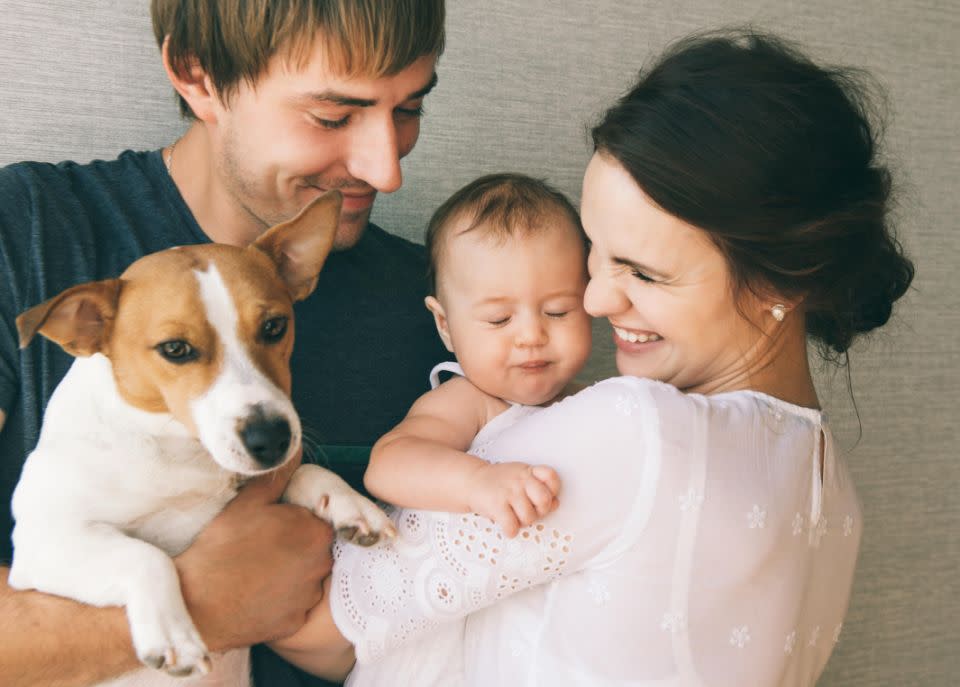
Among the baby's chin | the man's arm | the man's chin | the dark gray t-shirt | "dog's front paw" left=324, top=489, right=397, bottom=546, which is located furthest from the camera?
the man's chin

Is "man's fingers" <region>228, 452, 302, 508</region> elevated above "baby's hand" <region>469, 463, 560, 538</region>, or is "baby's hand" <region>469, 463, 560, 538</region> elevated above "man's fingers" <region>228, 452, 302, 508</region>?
"baby's hand" <region>469, 463, 560, 538</region>

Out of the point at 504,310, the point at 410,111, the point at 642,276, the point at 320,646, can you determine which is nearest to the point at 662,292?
the point at 642,276

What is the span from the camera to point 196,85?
1464 mm

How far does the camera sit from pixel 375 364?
5.14ft

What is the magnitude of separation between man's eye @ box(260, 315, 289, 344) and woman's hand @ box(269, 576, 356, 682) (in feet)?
1.21

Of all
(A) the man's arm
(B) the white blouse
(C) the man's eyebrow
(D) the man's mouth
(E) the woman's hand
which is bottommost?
(E) the woman's hand

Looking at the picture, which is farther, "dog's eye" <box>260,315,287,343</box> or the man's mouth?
the man's mouth

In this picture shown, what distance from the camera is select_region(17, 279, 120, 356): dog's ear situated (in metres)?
1.08

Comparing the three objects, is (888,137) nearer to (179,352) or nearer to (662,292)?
(662,292)

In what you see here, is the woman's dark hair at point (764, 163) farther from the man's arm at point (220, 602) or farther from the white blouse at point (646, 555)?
the man's arm at point (220, 602)

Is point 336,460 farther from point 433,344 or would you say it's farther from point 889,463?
point 889,463

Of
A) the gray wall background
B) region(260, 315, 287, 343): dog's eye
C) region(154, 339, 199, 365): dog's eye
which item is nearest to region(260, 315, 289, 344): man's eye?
region(260, 315, 287, 343): dog's eye

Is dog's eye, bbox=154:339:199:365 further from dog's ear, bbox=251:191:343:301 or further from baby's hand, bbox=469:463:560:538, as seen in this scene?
baby's hand, bbox=469:463:560:538

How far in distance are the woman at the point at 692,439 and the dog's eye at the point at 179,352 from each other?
36cm
